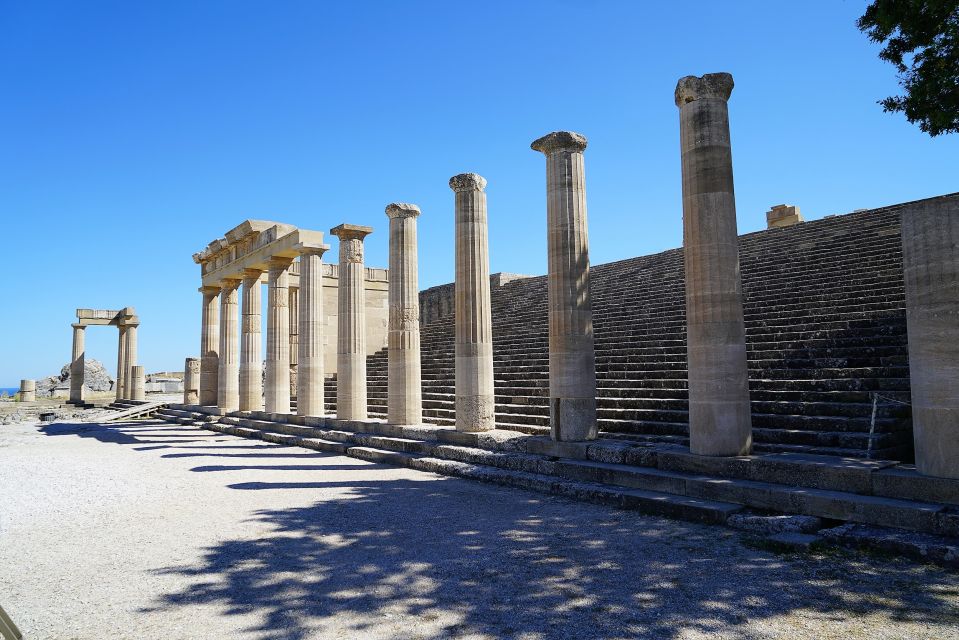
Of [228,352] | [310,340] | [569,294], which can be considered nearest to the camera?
[569,294]

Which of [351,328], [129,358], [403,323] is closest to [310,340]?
[351,328]

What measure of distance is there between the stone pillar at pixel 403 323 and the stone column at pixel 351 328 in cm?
173

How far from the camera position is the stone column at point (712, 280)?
753 cm

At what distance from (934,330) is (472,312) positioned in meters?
7.22

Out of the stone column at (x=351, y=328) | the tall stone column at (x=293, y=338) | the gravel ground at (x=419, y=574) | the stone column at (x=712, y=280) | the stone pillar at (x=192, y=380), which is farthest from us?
the stone pillar at (x=192, y=380)

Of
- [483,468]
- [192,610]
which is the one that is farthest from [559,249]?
[192,610]

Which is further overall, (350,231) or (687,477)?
(350,231)

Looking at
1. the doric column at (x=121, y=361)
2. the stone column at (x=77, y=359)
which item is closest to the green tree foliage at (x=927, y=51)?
the doric column at (x=121, y=361)

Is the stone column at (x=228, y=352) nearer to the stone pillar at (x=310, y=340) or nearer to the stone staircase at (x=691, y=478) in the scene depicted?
the stone pillar at (x=310, y=340)

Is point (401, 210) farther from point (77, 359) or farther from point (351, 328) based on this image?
point (77, 359)

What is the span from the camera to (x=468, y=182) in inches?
466

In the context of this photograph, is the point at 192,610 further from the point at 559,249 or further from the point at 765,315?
the point at 765,315

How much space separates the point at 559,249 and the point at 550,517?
14.9 feet

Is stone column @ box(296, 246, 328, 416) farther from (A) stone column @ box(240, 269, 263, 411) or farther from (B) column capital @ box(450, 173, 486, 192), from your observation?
(B) column capital @ box(450, 173, 486, 192)
